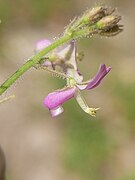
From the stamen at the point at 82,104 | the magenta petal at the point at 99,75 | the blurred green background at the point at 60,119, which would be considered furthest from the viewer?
the blurred green background at the point at 60,119

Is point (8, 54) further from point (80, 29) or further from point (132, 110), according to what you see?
point (80, 29)

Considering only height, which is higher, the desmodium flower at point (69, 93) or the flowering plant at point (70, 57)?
the flowering plant at point (70, 57)

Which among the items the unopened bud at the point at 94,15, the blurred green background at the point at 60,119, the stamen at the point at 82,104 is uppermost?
the blurred green background at the point at 60,119

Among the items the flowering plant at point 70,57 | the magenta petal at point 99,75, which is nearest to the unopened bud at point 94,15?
the flowering plant at point 70,57

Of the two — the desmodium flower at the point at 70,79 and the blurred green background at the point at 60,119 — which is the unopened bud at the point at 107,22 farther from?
the blurred green background at the point at 60,119

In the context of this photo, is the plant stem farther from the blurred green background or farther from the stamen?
the blurred green background

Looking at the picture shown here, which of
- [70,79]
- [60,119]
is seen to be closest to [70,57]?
[70,79]
